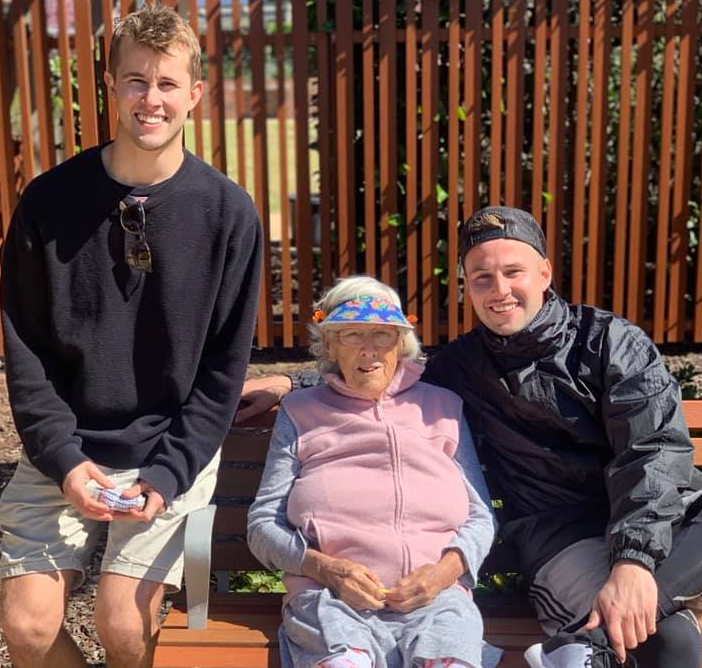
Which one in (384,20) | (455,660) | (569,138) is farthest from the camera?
(569,138)

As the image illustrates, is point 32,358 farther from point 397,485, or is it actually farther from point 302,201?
point 302,201

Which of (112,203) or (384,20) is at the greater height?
(384,20)

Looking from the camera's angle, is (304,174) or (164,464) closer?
(164,464)

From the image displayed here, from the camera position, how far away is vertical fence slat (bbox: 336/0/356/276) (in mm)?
6652

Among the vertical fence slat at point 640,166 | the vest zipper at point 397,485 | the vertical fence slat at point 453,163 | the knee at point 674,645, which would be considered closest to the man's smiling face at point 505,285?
the vest zipper at point 397,485

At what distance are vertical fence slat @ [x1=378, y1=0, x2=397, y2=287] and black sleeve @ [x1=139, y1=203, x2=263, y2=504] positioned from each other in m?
3.78

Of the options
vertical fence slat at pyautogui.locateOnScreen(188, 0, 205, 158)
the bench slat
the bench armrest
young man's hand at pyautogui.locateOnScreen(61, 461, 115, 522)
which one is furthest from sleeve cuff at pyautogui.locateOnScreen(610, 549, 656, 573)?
vertical fence slat at pyautogui.locateOnScreen(188, 0, 205, 158)

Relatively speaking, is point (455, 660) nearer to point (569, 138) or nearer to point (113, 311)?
point (113, 311)

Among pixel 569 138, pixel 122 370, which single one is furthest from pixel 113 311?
pixel 569 138

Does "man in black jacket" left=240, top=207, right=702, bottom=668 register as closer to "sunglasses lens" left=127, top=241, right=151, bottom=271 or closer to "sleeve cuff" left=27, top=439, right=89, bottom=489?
"sunglasses lens" left=127, top=241, right=151, bottom=271

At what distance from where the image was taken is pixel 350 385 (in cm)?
312

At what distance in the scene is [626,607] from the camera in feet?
8.93

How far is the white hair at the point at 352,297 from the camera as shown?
314 centimetres

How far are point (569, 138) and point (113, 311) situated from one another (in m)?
4.93
